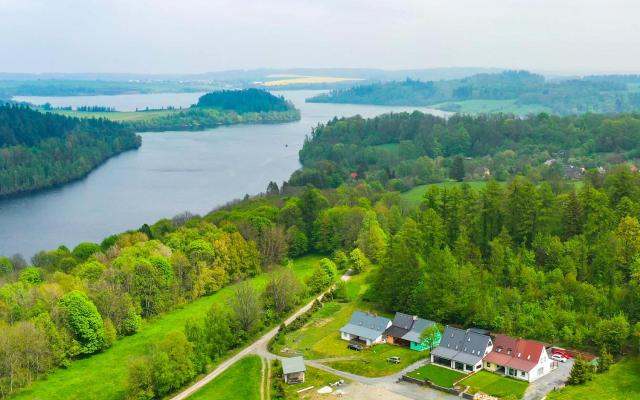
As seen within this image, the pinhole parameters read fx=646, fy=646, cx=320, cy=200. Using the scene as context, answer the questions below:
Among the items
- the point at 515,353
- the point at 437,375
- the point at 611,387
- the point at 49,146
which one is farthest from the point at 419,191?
the point at 49,146

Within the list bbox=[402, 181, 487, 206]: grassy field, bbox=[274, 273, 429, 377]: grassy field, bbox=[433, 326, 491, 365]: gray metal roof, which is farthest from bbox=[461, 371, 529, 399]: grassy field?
bbox=[402, 181, 487, 206]: grassy field

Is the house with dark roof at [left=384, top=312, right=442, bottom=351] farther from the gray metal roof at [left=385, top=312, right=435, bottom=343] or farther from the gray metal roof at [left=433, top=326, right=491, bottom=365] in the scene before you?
the gray metal roof at [left=433, top=326, right=491, bottom=365]

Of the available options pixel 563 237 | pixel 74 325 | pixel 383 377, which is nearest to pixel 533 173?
pixel 563 237

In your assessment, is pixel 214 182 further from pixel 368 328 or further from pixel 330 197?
pixel 368 328

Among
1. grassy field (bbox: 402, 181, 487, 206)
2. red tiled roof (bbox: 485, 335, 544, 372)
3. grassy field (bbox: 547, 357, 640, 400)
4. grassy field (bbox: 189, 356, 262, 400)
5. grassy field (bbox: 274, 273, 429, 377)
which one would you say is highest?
grassy field (bbox: 402, 181, 487, 206)

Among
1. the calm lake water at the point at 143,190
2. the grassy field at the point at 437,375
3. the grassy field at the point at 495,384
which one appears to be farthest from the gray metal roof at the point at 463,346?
the calm lake water at the point at 143,190

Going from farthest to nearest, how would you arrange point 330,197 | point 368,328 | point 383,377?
point 330,197 < point 368,328 < point 383,377

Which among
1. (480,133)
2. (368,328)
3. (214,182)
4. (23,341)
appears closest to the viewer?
(23,341)
